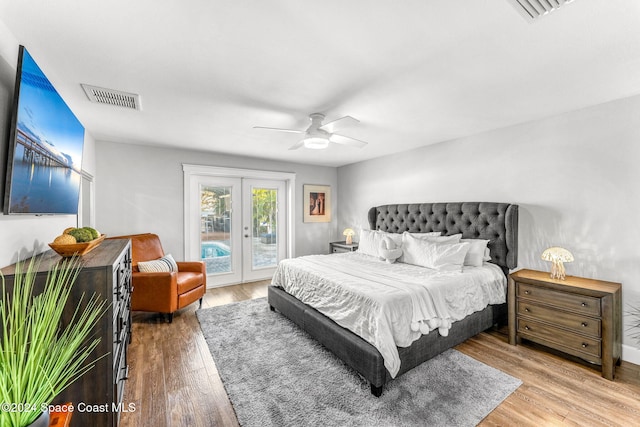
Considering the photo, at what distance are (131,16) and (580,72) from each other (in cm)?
297

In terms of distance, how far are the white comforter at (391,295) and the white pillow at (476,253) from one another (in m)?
0.11

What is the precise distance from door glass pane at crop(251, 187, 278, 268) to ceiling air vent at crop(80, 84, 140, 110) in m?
2.69

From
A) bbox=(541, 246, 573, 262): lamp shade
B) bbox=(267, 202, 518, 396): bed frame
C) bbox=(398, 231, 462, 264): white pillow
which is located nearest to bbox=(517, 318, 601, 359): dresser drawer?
A: bbox=(267, 202, 518, 396): bed frame

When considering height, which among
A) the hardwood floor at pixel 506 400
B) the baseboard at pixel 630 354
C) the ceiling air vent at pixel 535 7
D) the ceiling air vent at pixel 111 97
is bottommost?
the hardwood floor at pixel 506 400

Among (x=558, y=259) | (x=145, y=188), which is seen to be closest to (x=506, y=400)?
(x=558, y=259)

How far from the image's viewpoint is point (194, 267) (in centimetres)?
380

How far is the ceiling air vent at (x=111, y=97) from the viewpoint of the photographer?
2.20 meters

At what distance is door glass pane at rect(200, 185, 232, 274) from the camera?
15.2ft

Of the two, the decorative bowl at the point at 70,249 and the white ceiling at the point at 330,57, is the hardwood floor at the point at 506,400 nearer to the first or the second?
the decorative bowl at the point at 70,249

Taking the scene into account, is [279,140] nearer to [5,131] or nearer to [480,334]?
[5,131]

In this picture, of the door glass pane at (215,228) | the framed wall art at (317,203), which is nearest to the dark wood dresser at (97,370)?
the door glass pane at (215,228)

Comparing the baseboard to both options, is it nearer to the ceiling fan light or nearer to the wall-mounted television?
the ceiling fan light

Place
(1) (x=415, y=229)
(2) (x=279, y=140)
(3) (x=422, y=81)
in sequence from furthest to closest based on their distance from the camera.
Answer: (1) (x=415, y=229) → (2) (x=279, y=140) → (3) (x=422, y=81)

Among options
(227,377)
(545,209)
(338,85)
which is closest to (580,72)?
(545,209)
